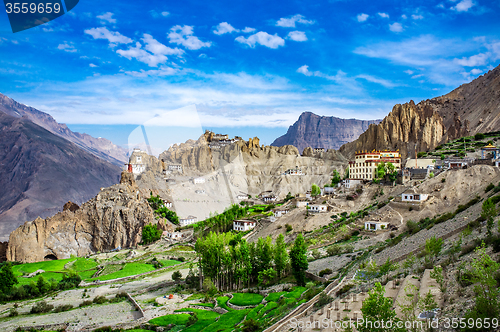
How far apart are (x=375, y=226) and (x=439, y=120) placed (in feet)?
246

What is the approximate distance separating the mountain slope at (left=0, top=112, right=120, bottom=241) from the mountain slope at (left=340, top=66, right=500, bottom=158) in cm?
10797

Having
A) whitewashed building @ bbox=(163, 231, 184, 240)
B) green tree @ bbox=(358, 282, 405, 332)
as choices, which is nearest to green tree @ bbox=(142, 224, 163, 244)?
whitewashed building @ bbox=(163, 231, 184, 240)

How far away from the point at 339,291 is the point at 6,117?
601 feet

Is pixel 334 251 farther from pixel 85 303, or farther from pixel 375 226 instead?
pixel 85 303

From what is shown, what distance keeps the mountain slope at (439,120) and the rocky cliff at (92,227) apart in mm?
73390

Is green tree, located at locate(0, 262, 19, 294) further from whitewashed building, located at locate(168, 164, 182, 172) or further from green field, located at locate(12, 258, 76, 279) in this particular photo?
whitewashed building, located at locate(168, 164, 182, 172)

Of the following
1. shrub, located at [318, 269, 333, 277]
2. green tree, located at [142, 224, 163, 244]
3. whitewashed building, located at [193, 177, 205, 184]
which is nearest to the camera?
shrub, located at [318, 269, 333, 277]

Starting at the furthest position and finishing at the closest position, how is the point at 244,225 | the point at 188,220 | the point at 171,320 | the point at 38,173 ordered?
the point at 38,173
the point at 188,220
the point at 244,225
the point at 171,320

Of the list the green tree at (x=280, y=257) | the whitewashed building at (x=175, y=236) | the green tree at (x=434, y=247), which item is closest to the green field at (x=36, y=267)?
the whitewashed building at (x=175, y=236)

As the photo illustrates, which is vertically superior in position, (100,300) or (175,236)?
(100,300)

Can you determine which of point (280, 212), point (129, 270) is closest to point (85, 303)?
point (129, 270)

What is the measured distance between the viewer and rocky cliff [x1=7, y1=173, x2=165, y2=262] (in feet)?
203

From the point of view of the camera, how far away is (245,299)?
27188 millimetres

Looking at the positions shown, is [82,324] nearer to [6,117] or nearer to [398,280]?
[398,280]
